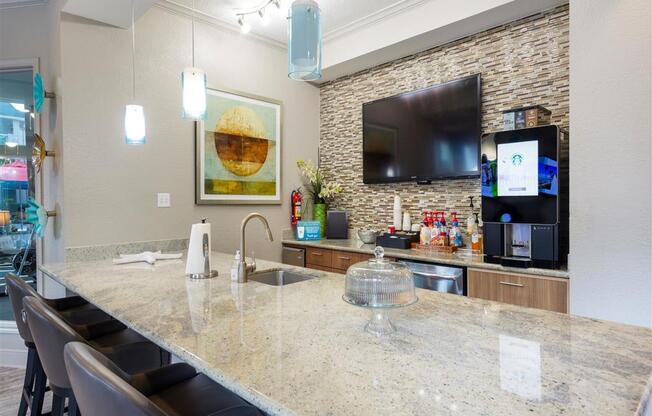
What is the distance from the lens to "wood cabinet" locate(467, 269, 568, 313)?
6.56ft

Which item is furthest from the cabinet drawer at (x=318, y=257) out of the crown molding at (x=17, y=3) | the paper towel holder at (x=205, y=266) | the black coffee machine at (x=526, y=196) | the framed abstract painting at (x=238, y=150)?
the crown molding at (x=17, y=3)

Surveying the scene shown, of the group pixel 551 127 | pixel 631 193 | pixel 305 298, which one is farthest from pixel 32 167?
pixel 631 193

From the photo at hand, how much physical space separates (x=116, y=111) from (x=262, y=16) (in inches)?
53.9

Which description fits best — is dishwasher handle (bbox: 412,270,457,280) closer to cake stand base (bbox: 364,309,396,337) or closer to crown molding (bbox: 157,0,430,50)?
cake stand base (bbox: 364,309,396,337)

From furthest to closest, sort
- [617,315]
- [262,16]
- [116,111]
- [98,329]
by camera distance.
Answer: [262,16], [116,111], [617,315], [98,329]

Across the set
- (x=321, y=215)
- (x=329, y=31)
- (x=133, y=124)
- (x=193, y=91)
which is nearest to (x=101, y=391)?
(x=193, y=91)

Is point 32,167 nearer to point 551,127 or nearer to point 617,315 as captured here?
point 551,127

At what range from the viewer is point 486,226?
2309 millimetres

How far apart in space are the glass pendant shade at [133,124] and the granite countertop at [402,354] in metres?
1.05

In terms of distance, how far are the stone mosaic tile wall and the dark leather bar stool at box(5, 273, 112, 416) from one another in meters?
2.51

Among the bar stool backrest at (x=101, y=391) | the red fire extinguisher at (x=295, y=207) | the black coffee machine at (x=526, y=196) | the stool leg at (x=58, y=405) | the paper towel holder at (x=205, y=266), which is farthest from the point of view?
the red fire extinguisher at (x=295, y=207)

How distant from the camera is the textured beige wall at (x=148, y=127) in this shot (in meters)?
2.45

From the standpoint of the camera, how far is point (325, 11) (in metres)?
3.11

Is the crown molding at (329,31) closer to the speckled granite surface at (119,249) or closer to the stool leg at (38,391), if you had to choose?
the speckled granite surface at (119,249)
